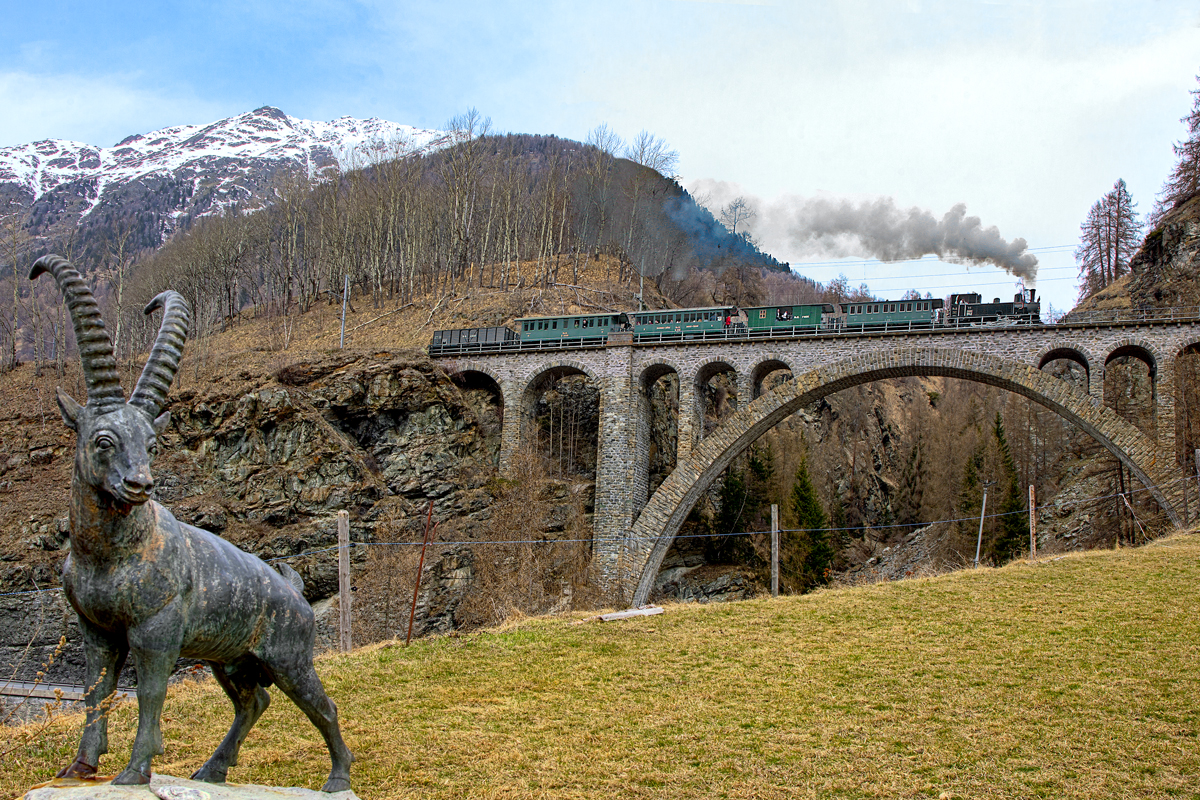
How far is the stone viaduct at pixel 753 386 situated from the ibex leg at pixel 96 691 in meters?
28.5

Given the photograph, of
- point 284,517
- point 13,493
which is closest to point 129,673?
point 284,517

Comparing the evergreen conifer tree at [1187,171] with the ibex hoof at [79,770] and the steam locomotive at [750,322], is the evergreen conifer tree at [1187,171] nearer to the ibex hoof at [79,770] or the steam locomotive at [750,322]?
the steam locomotive at [750,322]

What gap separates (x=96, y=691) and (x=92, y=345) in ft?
6.93

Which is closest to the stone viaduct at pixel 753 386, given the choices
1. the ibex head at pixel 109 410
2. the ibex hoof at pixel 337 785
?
the ibex hoof at pixel 337 785

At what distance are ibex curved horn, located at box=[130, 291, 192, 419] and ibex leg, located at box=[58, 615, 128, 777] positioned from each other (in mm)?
1360

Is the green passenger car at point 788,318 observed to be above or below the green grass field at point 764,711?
above

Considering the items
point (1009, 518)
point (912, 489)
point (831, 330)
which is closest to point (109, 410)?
point (831, 330)

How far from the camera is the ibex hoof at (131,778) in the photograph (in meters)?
5.05

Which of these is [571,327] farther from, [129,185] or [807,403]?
[129,185]

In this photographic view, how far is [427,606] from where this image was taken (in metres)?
32.8

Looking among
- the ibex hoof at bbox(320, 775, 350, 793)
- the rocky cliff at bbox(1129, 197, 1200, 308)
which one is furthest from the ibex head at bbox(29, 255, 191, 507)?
the rocky cliff at bbox(1129, 197, 1200, 308)

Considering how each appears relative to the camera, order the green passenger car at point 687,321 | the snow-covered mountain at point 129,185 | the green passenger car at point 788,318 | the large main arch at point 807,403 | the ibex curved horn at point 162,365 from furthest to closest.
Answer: the snow-covered mountain at point 129,185 < the green passenger car at point 687,321 < the green passenger car at point 788,318 < the large main arch at point 807,403 < the ibex curved horn at point 162,365

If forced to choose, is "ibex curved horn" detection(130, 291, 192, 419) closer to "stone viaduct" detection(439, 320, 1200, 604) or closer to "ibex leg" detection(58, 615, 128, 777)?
"ibex leg" detection(58, 615, 128, 777)

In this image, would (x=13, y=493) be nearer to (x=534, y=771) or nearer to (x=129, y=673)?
(x=129, y=673)
